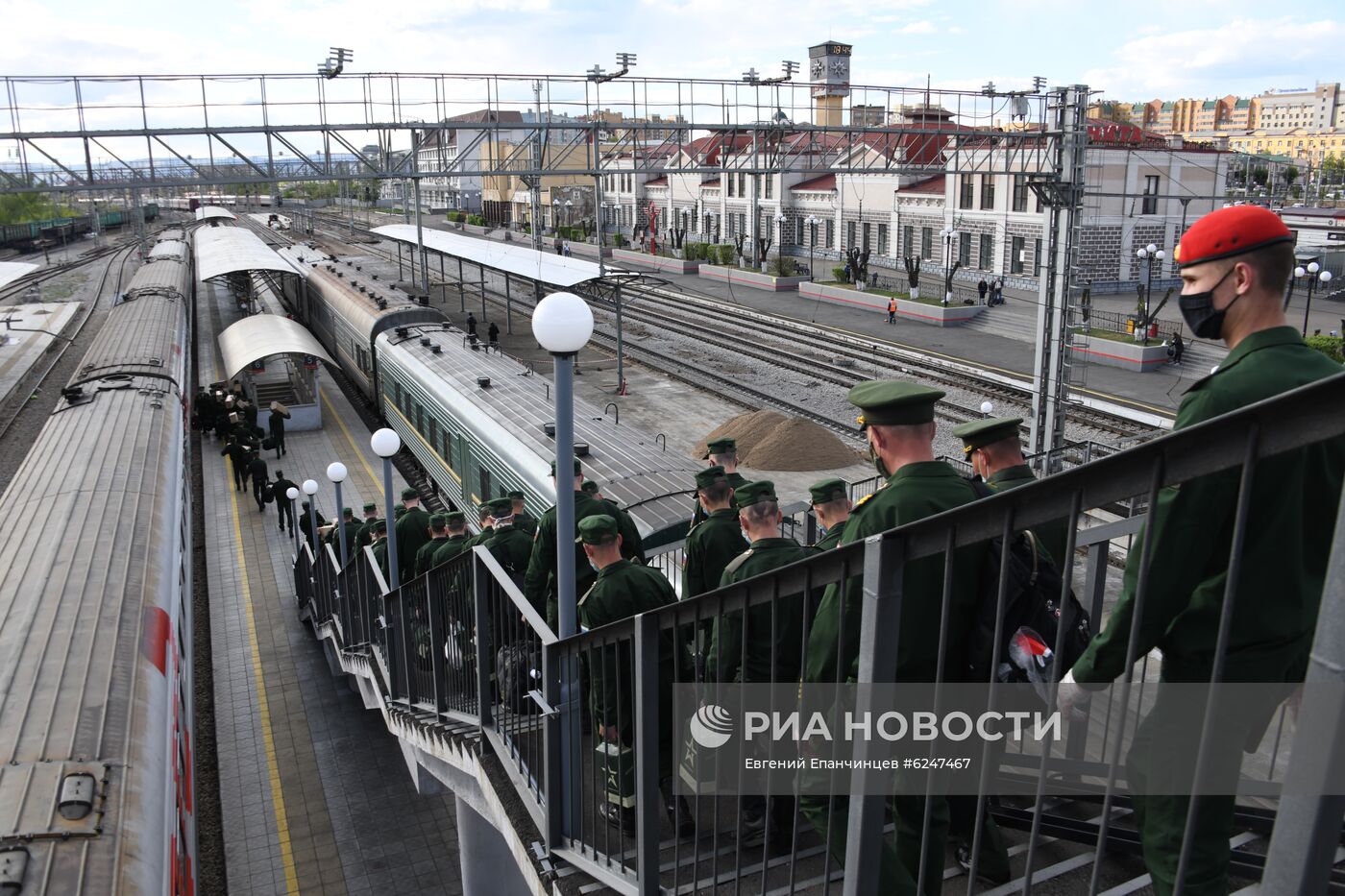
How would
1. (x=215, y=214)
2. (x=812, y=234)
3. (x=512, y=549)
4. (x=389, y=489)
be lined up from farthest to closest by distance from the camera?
(x=215, y=214)
(x=812, y=234)
(x=389, y=489)
(x=512, y=549)

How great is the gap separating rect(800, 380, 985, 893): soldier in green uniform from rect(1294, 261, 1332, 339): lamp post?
17.0 meters

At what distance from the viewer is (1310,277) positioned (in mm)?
24750

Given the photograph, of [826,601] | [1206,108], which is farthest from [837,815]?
[1206,108]

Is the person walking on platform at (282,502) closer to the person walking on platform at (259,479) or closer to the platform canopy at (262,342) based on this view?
the person walking on platform at (259,479)

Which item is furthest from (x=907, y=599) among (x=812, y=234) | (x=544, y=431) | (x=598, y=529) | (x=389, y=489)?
(x=812, y=234)

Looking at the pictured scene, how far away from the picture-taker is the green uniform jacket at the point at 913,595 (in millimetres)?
2738

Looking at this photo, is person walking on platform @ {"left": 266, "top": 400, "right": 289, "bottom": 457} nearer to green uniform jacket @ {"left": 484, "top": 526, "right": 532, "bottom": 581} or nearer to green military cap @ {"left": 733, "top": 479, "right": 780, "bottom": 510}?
green uniform jacket @ {"left": 484, "top": 526, "right": 532, "bottom": 581}

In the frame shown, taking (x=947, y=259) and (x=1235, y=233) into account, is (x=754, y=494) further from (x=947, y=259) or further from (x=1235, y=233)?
(x=947, y=259)

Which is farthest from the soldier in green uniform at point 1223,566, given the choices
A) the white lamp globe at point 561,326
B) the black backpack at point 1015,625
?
the white lamp globe at point 561,326

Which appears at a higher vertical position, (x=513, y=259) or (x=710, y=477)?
(x=513, y=259)

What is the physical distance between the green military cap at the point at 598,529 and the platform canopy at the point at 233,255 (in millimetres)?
27034

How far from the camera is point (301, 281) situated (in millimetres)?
32594

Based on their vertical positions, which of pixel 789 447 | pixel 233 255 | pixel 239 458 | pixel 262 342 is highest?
pixel 233 255

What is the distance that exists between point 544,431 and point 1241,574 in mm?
10602
